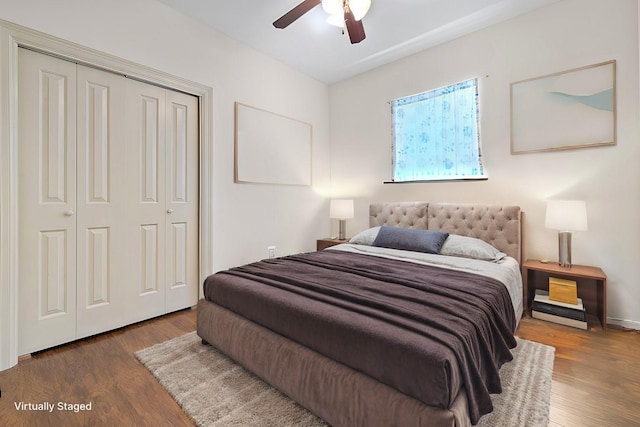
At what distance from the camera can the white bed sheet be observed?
215cm

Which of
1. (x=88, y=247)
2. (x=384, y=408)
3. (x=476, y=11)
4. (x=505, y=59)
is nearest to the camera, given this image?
(x=384, y=408)

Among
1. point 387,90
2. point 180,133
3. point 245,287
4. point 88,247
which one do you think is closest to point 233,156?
point 180,133

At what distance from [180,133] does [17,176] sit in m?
1.26

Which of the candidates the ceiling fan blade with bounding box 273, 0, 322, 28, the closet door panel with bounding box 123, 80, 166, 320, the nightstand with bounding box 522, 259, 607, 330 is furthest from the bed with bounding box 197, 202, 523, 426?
the ceiling fan blade with bounding box 273, 0, 322, 28

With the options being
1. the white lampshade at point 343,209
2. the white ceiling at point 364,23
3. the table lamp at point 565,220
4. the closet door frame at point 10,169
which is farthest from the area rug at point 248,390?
the white ceiling at point 364,23

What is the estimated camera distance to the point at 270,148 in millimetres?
3656

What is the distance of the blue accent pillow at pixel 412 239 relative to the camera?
2836mm

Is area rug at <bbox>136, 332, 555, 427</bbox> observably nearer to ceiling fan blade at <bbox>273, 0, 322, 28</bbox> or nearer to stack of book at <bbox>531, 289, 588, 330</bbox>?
stack of book at <bbox>531, 289, 588, 330</bbox>

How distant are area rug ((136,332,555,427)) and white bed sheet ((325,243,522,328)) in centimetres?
41

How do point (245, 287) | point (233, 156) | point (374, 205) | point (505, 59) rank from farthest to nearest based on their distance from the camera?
point (374, 205)
point (233, 156)
point (505, 59)
point (245, 287)

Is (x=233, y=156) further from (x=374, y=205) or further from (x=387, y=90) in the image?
(x=387, y=90)

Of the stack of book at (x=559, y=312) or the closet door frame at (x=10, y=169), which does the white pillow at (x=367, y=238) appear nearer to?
the stack of book at (x=559, y=312)

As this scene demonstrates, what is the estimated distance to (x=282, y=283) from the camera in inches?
74.7

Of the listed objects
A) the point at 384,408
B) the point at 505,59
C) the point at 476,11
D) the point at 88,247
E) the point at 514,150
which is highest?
the point at 476,11
